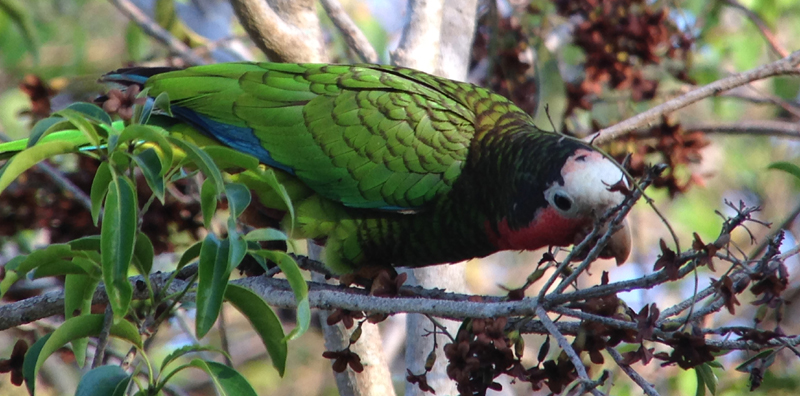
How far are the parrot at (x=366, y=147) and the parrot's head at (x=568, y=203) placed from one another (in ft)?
0.33

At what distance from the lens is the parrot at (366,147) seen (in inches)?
99.4

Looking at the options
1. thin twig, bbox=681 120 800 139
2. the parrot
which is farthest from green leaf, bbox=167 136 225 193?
thin twig, bbox=681 120 800 139

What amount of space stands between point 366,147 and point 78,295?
1.13 m

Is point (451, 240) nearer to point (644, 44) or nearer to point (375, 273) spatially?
point (375, 273)

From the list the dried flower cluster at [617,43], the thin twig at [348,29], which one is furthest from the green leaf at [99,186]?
the dried flower cluster at [617,43]

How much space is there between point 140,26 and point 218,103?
4.09 ft

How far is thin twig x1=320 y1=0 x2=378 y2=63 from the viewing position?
283 centimetres

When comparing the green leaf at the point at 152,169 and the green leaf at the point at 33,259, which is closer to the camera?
the green leaf at the point at 152,169

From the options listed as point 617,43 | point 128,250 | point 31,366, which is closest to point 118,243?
point 128,250

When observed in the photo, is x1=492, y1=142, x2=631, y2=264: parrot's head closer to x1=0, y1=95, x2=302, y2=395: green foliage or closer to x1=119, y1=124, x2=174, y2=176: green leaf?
x1=0, y1=95, x2=302, y2=395: green foliage

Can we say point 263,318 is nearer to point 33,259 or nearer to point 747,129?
point 33,259

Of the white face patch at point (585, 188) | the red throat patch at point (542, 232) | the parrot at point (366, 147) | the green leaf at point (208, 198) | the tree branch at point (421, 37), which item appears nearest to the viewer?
the green leaf at point (208, 198)

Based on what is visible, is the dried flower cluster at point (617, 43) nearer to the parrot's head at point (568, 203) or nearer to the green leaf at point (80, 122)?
the parrot's head at point (568, 203)

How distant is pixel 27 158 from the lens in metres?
1.34
